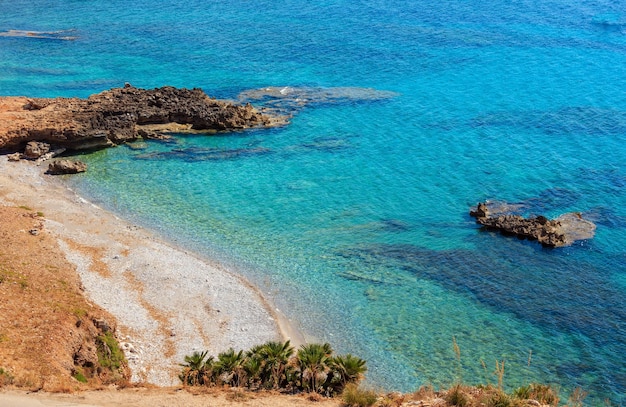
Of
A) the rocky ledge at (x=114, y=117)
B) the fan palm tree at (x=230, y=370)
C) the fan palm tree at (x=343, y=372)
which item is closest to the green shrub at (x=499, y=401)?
the fan palm tree at (x=343, y=372)

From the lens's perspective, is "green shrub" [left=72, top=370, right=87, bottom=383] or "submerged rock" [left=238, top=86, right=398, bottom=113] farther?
"submerged rock" [left=238, top=86, right=398, bottom=113]

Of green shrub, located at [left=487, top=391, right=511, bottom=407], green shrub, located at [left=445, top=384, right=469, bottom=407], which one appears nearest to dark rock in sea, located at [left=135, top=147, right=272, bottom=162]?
green shrub, located at [left=445, top=384, right=469, bottom=407]

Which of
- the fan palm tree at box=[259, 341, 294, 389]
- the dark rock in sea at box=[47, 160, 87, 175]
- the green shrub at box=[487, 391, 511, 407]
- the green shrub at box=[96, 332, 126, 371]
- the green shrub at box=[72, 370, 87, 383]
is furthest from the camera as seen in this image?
the dark rock in sea at box=[47, 160, 87, 175]

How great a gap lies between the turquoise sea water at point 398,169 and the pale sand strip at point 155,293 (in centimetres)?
169

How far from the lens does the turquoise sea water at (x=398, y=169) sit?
3375 cm

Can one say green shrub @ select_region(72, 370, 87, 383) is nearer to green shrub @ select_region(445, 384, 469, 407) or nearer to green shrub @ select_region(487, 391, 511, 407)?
green shrub @ select_region(445, 384, 469, 407)

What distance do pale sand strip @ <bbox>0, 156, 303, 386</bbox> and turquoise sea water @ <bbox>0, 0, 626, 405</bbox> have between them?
1691 millimetres

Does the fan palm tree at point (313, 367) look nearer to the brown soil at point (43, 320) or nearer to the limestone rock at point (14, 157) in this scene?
the brown soil at point (43, 320)

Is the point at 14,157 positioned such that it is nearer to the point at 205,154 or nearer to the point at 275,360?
the point at 205,154

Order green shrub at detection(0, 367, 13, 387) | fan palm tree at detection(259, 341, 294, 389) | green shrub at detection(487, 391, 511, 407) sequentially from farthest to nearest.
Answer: fan palm tree at detection(259, 341, 294, 389) → green shrub at detection(0, 367, 13, 387) → green shrub at detection(487, 391, 511, 407)

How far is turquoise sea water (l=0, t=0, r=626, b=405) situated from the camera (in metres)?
33.8

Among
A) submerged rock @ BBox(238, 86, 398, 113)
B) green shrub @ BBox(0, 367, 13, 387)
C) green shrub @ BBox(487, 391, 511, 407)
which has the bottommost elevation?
submerged rock @ BBox(238, 86, 398, 113)

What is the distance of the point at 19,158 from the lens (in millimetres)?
50969

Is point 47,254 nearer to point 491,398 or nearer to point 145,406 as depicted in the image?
point 145,406
